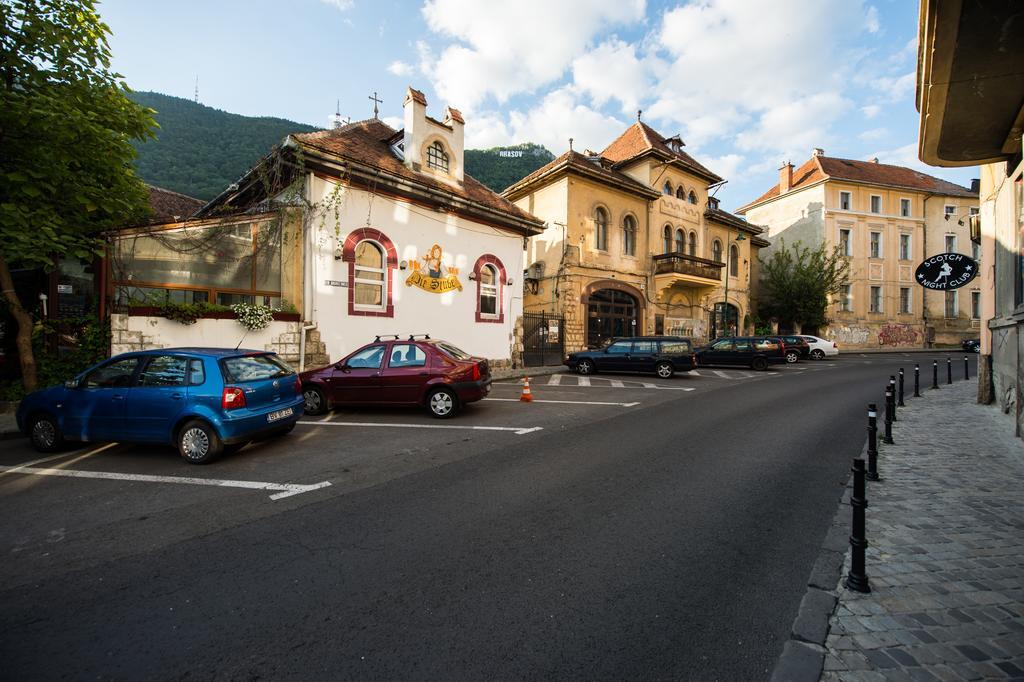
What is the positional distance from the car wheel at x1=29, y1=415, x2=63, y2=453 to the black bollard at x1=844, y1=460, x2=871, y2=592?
31.1 ft

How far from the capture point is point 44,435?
21.1 feet

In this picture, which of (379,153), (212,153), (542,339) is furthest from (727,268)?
(212,153)

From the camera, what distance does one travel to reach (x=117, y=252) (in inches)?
389

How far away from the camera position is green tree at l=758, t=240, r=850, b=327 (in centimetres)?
3058

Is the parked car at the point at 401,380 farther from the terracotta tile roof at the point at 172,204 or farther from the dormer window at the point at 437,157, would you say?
the terracotta tile roof at the point at 172,204

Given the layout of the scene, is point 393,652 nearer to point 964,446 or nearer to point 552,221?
point 964,446

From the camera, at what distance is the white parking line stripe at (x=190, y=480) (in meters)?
4.85

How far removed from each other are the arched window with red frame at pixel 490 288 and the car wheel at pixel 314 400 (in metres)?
7.95

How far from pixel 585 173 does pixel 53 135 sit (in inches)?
743

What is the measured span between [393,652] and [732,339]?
21.1 metres

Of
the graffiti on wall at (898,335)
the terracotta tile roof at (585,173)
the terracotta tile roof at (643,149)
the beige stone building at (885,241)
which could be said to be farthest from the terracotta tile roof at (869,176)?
the terracotta tile roof at (585,173)

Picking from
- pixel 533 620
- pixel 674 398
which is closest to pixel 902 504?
pixel 533 620

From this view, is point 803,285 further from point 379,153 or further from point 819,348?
point 379,153

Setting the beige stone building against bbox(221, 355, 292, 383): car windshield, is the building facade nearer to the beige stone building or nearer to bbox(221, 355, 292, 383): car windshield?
bbox(221, 355, 292, 383): car windshield
